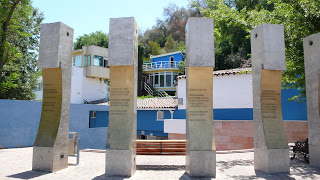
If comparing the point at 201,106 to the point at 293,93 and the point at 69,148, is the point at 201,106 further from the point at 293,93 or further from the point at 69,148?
the point at 293,93

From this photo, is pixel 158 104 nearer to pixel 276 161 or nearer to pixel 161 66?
pixel 161 66

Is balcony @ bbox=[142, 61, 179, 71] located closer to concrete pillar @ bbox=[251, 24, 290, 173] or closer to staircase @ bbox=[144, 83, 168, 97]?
staircase @ bbox=[144, 83, 168, 97]

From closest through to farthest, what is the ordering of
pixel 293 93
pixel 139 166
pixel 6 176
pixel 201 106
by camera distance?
1. pixel 6 176
2. pixel 201 106
3. pixel 139 166
4. pixel 293 93

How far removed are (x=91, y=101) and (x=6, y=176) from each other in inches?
933

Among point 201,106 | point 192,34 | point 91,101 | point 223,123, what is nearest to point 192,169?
point 201,106

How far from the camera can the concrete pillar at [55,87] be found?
778 centimetres

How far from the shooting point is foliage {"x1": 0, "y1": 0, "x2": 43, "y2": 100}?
1320 cm

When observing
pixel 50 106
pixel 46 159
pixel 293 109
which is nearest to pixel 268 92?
pixel 50 106

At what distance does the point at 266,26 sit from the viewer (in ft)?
25.4

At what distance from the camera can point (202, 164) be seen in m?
7.04

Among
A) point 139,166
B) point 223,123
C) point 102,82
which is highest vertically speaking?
point 102,82

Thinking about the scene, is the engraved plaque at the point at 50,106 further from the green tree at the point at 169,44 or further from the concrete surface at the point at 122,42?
the green tree at the point at 169,44

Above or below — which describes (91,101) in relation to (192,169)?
above

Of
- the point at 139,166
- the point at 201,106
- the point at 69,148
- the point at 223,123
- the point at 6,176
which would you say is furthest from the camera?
the point at 223,123
